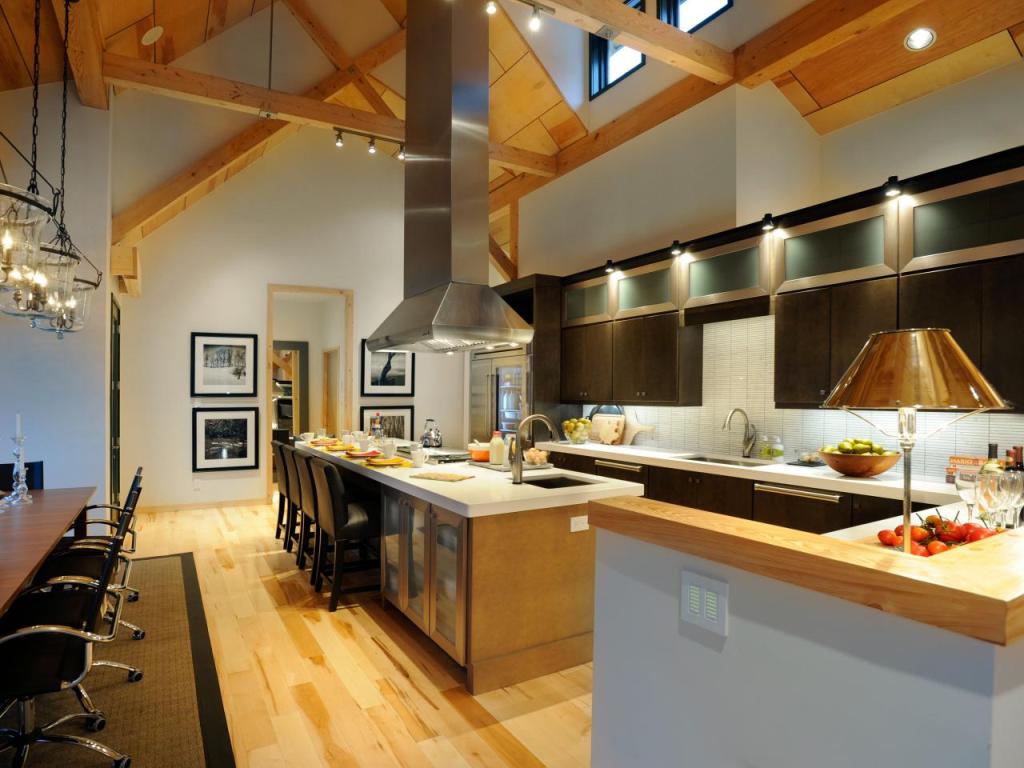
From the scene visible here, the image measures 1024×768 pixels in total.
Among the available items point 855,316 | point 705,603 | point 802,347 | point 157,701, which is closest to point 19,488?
point 157,701

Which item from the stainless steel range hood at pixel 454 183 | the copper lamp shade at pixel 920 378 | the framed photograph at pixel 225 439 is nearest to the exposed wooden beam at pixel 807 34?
the stainless steel range hood at pixel 454 183

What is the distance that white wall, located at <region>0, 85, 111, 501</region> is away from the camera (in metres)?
4.46

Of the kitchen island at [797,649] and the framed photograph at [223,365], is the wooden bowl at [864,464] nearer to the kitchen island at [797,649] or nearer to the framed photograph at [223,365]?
the kitchen island at [797,649]

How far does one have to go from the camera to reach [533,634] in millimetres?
2920

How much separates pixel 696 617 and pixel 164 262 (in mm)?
7109

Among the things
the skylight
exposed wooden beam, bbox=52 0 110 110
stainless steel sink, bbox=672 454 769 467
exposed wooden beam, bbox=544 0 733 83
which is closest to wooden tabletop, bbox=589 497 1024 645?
stainless steel sink, bbox=672 454 769 467

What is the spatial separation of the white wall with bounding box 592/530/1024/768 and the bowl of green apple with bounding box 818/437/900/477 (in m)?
2.43

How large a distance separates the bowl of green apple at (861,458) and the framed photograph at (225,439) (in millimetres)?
6156

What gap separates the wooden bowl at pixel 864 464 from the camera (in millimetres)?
3412

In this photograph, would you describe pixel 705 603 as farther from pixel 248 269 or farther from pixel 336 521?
pixel 248 269

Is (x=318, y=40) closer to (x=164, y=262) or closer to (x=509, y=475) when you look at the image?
(x=164, y=262)

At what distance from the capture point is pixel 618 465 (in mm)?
4844

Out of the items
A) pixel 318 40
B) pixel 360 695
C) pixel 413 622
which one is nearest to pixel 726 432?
pixel 413 622

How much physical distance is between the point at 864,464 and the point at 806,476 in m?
0.31
